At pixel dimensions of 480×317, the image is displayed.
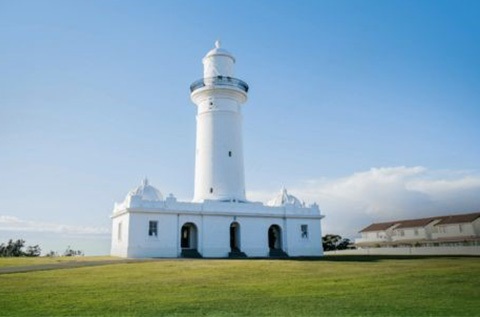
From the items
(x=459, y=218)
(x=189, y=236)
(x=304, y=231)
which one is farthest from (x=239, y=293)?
(x=459, y=218)

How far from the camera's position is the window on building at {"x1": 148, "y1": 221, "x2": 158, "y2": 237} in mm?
27575

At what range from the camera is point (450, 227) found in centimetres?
4981

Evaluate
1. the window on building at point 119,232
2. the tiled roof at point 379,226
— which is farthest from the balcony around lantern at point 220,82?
the tiled roof at point 379,226

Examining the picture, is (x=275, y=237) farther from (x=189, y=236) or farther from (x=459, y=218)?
(x=459, y=218)

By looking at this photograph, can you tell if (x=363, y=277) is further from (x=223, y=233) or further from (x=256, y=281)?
(x=223, y=233)

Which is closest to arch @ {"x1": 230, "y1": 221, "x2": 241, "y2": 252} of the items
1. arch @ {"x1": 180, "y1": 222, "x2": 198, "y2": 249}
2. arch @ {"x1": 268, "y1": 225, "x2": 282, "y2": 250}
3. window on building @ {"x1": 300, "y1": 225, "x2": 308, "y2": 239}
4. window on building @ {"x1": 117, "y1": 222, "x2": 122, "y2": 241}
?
arch @ {"x1": 180, "y1": 222, "x2": 198, "y2": 249}

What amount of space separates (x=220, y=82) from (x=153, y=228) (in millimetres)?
12336

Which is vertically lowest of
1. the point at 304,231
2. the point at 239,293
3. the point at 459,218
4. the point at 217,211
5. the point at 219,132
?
the point at 239,293

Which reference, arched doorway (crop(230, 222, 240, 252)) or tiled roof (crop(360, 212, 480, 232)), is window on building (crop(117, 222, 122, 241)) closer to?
arched doorway (crop(230, 222, 240, 252))

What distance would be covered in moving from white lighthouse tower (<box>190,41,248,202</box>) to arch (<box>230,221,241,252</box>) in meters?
2.02

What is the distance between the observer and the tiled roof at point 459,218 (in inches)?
1899

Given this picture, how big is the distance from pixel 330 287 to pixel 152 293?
16.7ft

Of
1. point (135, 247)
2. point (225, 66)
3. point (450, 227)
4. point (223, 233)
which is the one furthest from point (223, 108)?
point (450, 227)

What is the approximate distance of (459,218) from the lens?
50219 mm
